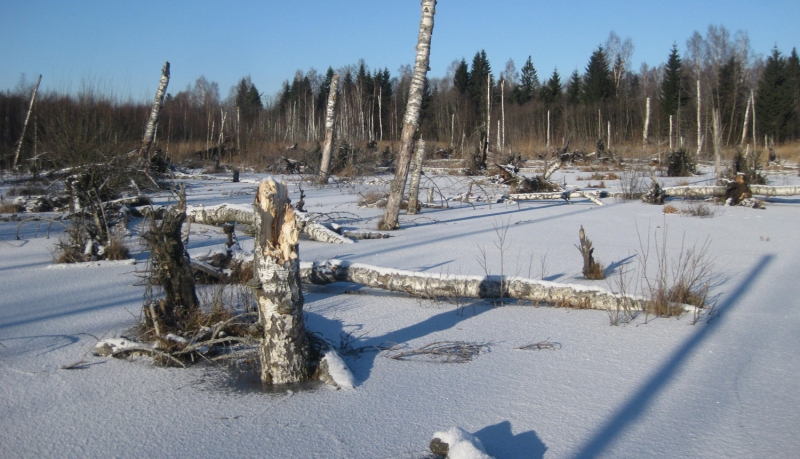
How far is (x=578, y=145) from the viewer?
39.8 m

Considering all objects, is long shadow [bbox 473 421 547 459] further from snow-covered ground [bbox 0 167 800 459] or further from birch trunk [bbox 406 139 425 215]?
birch trunk [bbox 406 139 425 215]

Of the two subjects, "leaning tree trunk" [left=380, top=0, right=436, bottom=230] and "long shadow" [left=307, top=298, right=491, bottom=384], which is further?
"leaning tree trunk" [left=380, top=0, right=436, bottom=230]

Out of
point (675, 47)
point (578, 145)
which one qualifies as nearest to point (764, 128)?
point (675, 47)

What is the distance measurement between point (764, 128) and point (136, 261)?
47.2 meters

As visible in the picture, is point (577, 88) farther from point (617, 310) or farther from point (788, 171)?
point (617, 310)

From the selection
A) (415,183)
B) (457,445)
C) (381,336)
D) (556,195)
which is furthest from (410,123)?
(457,445)

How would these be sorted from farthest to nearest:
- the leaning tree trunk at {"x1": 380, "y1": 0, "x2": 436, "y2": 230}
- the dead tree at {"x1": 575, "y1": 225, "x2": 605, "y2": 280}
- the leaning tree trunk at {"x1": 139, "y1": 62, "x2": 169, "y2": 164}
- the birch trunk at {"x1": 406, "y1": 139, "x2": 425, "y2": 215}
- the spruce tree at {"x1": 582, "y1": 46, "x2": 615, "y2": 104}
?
1. the spruce tree at {"x1": 582, "y1": 46, "x2": 615, "y2": 104}
2. the leaning tree trunk at {"x1": 139, "y1": 62, "x2": 169, "y2": 164}
3. the birch trunk at {"x1": 406, "y1": 139, "x2": 425, "y2": 215}
4. the leaning tree trunk at {"x1": 380, "y1": 0, "x2": 436, "y2": 230}
5. the dead tree at {"x1": 575, "y1": 225, "x2": 605, "y2": 280}

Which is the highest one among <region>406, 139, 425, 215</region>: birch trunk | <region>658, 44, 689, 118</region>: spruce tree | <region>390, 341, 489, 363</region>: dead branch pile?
<region>658, 44, 689, 118</region>: spruce tree

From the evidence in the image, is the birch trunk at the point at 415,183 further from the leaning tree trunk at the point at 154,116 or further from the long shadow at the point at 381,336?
the leaning tree trunk at the point at 154,116

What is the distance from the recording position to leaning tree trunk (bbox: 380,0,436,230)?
9242 mm

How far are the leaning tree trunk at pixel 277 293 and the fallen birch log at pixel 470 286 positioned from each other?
1.95m

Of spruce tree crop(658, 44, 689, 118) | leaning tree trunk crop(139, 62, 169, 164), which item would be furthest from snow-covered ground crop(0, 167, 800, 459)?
spruce tree crop(658, 44, 689, 118)

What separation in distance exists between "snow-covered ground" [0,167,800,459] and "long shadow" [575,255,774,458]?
12 millimetres

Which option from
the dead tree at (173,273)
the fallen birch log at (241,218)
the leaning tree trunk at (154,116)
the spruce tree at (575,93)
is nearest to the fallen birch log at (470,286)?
the dead tree at (173,273)
